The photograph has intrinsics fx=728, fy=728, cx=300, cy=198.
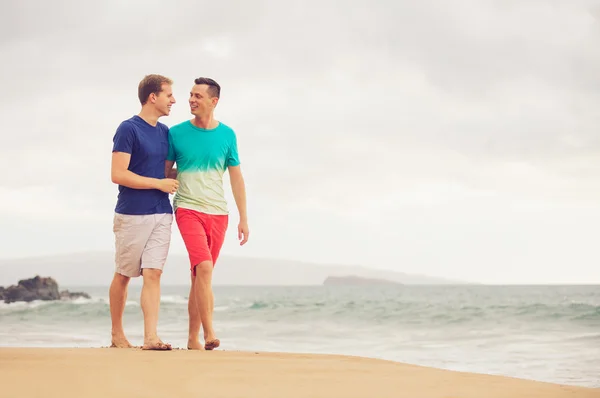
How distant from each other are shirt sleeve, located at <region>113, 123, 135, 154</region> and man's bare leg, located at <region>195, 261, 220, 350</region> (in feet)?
3.15

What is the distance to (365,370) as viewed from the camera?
4082 millimetres

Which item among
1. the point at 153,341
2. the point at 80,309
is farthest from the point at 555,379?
the point at 80,309

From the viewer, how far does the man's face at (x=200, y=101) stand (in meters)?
5.23

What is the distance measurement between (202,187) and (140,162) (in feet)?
1.52

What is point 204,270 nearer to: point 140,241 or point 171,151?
point 140,241

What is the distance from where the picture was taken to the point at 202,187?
5160 millimetres

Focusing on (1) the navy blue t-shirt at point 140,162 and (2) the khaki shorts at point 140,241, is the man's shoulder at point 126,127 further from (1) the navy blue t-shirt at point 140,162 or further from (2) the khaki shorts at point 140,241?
(2) the khaki shorts at point 140,241

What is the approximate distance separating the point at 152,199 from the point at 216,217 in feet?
1.59

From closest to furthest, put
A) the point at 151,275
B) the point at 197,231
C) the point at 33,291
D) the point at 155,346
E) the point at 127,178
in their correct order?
the point at 155,346, the point at 127,178, the point at 151,275, the point at 197,231, the point at 33,291

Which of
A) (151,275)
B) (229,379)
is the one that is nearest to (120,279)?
(151,275)

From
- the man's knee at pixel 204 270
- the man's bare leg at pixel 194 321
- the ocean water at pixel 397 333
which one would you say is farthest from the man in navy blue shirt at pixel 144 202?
the ocean water at pixel 397 333

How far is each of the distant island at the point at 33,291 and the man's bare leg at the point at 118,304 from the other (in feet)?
108

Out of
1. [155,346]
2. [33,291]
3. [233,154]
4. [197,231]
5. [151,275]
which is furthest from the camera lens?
[33,291]

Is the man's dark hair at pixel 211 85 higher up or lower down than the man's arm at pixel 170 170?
higher up
